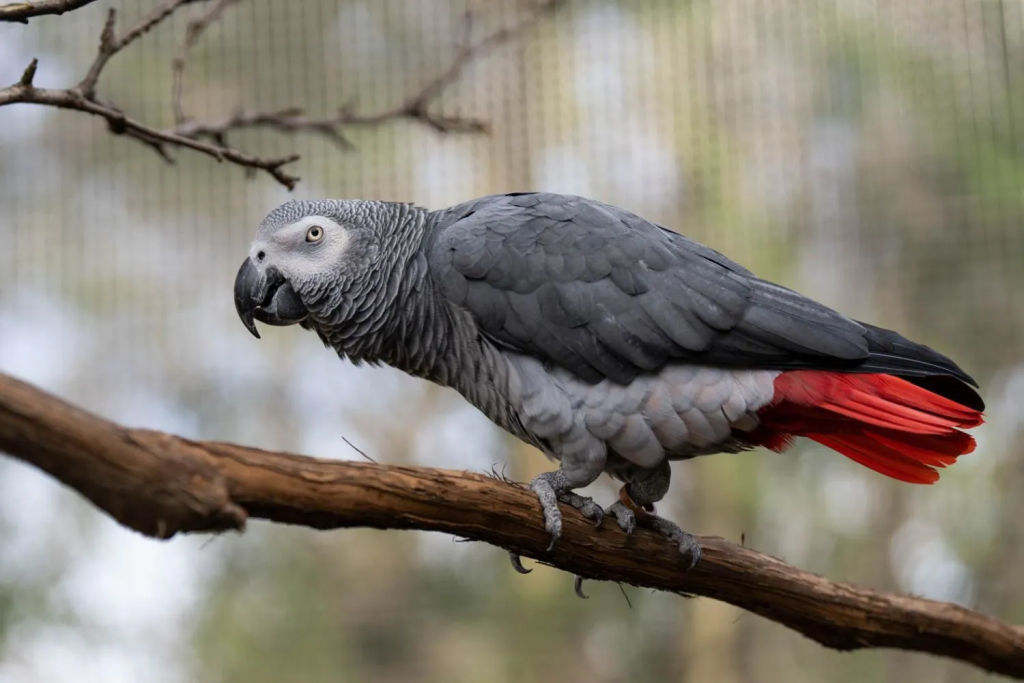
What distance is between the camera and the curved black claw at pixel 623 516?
4.85 feet

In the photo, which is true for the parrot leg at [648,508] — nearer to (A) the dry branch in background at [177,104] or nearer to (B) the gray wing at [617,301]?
(B) the gray wing at [617,301]

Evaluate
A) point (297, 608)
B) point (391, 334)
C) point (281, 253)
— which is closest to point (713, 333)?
point (391, 334)

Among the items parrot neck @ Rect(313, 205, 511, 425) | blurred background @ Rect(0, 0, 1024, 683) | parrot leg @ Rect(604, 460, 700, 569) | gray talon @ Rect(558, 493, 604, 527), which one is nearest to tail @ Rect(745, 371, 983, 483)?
parrot leg @ Rect(604, 460, 700, 569)

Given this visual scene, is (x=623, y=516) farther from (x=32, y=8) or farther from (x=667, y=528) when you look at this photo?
(x=32, y=8)

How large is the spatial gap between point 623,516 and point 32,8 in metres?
1.12

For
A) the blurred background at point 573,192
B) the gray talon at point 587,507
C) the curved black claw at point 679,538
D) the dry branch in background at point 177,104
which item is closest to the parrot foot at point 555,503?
the gray talon at point 587,507

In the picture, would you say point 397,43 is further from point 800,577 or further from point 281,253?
point 800,577

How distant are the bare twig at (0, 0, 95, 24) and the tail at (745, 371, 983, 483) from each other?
45.3 inches

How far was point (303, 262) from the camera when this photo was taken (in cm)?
161

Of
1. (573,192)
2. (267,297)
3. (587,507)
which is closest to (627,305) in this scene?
(587,507)

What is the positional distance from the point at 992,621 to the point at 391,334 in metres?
1.34

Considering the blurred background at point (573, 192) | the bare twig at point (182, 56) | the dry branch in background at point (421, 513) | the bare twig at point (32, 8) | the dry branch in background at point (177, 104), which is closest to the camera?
the dry branch in background at point (421, 513)

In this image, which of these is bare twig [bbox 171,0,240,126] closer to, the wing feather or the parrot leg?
the wing feather

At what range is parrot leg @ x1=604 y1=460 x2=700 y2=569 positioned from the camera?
150cm
